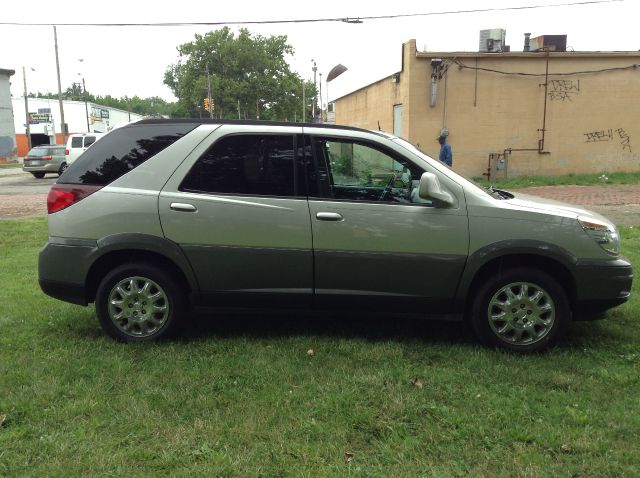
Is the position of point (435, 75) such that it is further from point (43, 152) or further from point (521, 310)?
point (43, 152)

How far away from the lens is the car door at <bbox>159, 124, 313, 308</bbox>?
4.25 metres

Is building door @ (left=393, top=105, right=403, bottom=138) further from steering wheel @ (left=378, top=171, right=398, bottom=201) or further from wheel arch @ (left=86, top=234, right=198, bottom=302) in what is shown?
wheel arch @ (left=86, top=234, right=198, bottom=302)

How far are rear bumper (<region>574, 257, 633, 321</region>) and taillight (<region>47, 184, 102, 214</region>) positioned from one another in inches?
147

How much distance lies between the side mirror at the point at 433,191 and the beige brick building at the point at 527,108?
1415 centimetres

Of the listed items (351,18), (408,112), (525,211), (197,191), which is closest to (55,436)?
(197,191)

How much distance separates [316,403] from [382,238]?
1.34 metres

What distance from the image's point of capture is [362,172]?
4.43m

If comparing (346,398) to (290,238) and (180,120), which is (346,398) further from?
(180,120)

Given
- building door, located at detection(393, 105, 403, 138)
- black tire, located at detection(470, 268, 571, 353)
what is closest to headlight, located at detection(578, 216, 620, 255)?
black tire, located at detection(470, 268, 571, 353)

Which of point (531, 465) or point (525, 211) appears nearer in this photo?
point (531, 465)

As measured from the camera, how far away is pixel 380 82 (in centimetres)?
2112

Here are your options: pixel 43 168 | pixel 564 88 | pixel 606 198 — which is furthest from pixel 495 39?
pixel 43 168

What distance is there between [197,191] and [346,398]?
194 centimetres

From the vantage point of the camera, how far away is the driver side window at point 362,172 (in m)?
4.33
